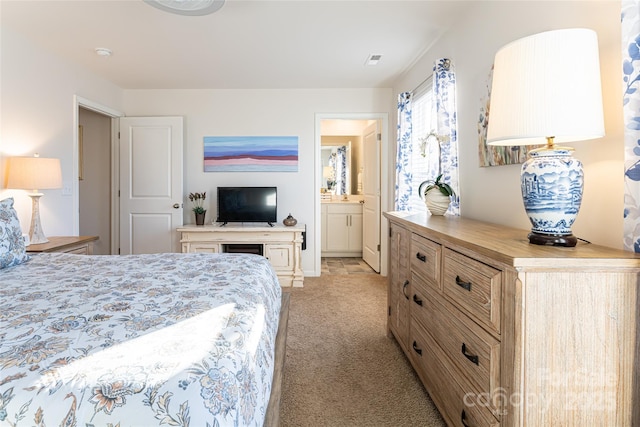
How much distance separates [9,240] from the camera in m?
1.92

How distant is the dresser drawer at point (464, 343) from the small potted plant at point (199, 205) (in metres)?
3.22

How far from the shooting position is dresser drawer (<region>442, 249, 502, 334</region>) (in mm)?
1130

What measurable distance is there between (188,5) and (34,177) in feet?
5.92

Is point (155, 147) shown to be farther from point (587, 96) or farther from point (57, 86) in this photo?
point (587, 96)

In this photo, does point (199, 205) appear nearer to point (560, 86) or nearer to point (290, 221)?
point (290, 221)

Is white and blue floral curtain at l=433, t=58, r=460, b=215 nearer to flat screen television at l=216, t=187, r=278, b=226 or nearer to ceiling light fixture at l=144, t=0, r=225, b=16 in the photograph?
ceiling light fixture at l=144, t=0, r=225, b=16

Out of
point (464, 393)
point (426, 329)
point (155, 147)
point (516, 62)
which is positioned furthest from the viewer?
point (155, 147)

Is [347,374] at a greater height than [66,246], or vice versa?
[66,246]

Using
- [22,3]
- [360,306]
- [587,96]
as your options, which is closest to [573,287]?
[587,96]

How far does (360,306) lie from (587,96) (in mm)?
2705

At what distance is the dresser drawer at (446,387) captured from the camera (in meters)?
1.26

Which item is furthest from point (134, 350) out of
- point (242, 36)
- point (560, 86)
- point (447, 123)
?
point (242, 36)

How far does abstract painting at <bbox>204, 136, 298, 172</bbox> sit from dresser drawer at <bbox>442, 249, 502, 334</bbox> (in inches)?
128

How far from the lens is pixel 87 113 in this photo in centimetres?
461
